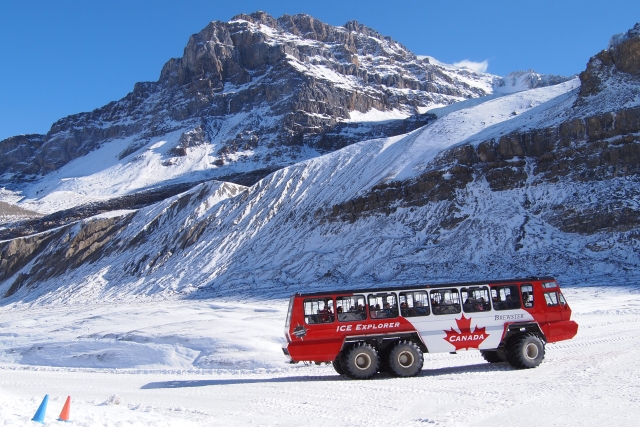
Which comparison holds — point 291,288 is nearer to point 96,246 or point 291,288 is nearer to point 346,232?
point 346,232

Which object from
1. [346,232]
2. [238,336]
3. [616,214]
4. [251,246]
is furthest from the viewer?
[251,246]

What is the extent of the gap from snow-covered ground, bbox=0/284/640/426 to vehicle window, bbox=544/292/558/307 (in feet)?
4.91

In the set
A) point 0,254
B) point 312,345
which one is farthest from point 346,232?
point 0,254

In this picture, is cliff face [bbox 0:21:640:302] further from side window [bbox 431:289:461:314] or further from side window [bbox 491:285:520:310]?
side window [bbox 431:289:461:314]

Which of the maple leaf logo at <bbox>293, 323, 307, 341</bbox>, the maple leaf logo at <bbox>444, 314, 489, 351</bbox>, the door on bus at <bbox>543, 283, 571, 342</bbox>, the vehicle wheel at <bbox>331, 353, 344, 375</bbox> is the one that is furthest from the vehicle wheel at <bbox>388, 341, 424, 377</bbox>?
the door on bus at <bbox>543, 283, 571, 342</bbox>

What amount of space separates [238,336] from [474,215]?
1400 inches

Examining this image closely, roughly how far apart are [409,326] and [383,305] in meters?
0.83

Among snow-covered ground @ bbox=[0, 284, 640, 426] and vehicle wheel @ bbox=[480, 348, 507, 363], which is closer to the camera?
snow-covered ground @ bbox=[0, 284, 640, 426]

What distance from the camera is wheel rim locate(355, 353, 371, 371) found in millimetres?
13805

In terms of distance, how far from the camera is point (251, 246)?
208 feet

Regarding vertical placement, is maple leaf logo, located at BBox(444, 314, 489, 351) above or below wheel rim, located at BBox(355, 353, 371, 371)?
above

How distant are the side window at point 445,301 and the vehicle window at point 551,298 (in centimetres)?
256

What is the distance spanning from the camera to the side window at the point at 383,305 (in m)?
14.0

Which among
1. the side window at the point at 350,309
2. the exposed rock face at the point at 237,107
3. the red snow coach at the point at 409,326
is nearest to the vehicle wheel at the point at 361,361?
the red snow coach at the point at 409,326
